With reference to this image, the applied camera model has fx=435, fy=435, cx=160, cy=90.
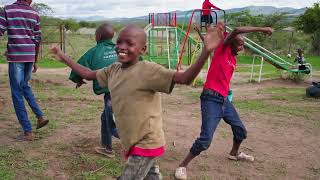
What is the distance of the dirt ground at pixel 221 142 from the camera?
14.7 ft

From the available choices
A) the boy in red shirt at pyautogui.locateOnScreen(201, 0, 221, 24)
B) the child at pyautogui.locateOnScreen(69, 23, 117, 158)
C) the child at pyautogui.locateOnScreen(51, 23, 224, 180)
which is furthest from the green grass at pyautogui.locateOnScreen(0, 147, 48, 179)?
the boy in red shirt at pyautogui.locateOnScreen(201, 0, 221, 24)

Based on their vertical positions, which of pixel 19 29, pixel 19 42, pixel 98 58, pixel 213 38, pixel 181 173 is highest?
pixel 213 38

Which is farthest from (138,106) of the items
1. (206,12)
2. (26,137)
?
(206,12)

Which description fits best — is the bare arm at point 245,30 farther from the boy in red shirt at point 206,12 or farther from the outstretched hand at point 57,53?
the boy in red shirt at point 206,12

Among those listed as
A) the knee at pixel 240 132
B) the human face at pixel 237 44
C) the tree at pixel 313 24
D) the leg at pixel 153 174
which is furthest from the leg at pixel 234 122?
the tree at pixel 313 24

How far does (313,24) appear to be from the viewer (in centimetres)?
2538

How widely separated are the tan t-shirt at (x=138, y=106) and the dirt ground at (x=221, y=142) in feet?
5.26

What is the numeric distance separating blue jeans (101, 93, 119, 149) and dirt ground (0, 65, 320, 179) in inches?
9.8

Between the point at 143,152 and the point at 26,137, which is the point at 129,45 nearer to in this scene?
the point at 143,152

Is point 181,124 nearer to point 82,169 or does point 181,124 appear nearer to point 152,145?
point 82,169

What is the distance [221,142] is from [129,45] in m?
3.12

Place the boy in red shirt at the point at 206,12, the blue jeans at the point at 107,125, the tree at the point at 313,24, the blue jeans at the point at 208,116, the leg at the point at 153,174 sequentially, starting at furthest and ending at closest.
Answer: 1. the tree at the point at 313,24
2. the boy in red shirt at the point at 206,12
3. the blue jeans at the point at 107,125
4. the blue jeans at the point at 208,116
5. the leg at the point at 153,174

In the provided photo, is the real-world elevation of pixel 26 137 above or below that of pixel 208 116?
below

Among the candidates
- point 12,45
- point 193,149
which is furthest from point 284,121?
point 12,45
